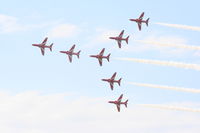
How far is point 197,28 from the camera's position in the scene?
139m

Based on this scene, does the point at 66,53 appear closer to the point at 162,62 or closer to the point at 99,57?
the point at 99,57

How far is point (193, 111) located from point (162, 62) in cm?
1692

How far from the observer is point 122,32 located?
641 feet

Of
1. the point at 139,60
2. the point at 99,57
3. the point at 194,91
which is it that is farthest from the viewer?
the point at 99,57

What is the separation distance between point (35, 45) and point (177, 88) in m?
75.0

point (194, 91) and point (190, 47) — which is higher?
point (190, 47)

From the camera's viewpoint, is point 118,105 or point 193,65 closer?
point 193,65

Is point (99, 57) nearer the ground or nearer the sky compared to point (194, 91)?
nearer the sky

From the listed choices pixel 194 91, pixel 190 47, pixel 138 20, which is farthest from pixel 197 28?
pixel 138 20

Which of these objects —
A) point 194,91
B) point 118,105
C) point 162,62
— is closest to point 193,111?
point 194,91

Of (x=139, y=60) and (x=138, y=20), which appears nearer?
(x=139, y=60)

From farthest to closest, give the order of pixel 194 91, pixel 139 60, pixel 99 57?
pixel 99 57 → pixel 139 60 → pixel 194 91

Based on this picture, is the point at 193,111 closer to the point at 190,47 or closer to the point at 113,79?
the point at 190,47

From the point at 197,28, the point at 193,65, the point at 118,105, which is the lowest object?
the point at 118,105
